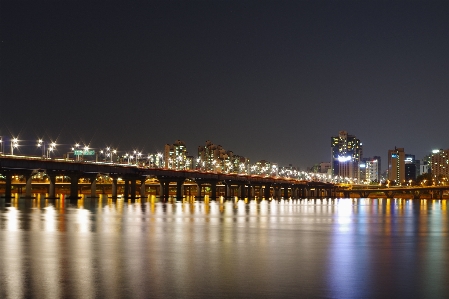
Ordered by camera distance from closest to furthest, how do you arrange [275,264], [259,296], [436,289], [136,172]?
[259,296], [436,289], [275,264], [136,172]

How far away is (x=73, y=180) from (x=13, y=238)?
109m

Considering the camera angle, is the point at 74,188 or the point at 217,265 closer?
the point at 217,265

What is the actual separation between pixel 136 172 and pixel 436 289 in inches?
5993

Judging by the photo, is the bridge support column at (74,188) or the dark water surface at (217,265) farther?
the bridge support column at (74,188)

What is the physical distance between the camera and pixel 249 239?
42625 millimetres

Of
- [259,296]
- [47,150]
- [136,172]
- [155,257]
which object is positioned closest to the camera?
[259,296]

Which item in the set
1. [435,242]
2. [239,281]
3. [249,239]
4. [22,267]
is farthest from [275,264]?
[435,242]

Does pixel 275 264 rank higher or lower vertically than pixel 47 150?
lower

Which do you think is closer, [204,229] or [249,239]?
[249,239]

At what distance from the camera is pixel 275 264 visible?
97.0 ft

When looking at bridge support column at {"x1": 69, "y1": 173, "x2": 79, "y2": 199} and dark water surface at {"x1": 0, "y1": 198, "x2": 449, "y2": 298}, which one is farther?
bridge support column at {"x1": 69, "y1": 173, "x2": 79, "y2": 199}

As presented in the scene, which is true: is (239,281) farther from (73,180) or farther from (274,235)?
(73,180)

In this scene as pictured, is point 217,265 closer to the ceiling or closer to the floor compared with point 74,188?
closer to the floor

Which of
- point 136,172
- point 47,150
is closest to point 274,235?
point 47,150
